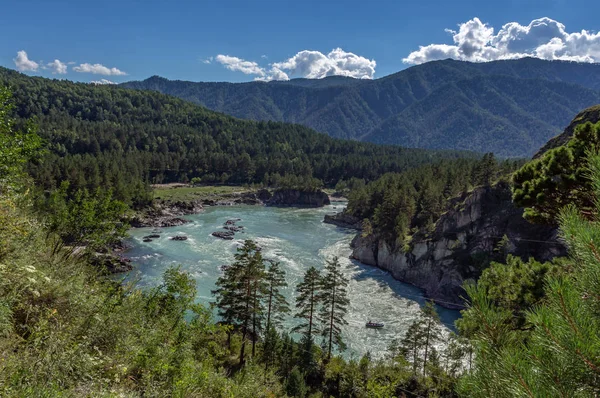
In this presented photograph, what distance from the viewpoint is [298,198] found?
127438 mm

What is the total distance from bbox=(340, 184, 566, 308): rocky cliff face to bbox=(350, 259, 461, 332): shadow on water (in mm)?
1100

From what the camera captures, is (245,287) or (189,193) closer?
(245,287)

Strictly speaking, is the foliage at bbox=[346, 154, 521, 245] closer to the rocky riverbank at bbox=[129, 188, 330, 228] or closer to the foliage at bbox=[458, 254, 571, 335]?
the foliage at bbox=[458, 254, 571, 335]

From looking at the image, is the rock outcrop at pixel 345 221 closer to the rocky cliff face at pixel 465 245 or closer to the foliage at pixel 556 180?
the rocky cliff face at pixel 465 245

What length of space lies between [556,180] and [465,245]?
39330 millimetres

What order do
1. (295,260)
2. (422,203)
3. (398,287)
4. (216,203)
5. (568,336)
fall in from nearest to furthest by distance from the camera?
(568,336) < (398,287) < (295,260) < (422,203) < (216,203)

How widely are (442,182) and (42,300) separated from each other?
245ft

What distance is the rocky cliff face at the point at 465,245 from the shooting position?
4375cm

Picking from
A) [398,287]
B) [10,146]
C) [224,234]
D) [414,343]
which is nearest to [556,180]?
[10,146]

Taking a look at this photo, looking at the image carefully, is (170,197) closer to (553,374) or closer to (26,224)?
(26,224)

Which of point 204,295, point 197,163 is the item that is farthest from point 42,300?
point 197,163

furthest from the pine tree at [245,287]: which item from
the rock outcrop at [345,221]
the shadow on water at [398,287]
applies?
the rock outcrop at [345,221]

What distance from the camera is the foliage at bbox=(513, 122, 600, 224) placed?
12.2 metres

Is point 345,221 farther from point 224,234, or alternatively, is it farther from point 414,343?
point 414,343
